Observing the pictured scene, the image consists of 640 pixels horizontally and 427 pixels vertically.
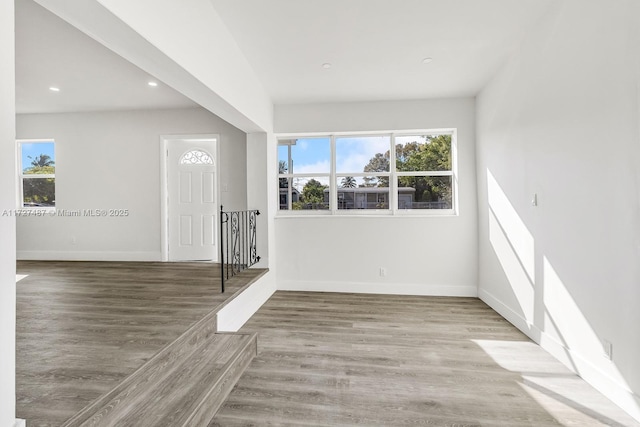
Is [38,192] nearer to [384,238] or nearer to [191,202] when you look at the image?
[191,202]

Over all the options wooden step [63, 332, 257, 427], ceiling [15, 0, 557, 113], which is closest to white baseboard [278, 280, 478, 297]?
wooden step [63, 332, 257, 427]

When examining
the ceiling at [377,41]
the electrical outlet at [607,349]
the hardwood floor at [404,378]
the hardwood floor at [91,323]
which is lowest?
the hardwood floor at [404,378]

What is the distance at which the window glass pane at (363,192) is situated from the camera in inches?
183

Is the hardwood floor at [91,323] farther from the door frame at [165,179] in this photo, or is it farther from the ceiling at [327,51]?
the ceiling at [327,51]

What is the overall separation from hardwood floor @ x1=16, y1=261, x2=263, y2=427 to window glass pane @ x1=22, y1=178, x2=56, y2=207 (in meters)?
1.36

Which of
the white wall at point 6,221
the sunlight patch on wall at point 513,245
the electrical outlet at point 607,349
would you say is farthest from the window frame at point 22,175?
the electrical outlet at point 607,349

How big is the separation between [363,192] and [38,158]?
5.46m

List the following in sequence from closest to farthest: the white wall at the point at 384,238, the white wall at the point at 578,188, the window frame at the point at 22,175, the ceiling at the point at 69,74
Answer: the white wall at the point at 578,188
the ceiling at the point at 69,74
the white wall at the point at 384,238
the window frame at the point at 22,175

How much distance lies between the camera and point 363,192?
469 centimetres

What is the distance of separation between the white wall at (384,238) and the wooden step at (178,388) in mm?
2197

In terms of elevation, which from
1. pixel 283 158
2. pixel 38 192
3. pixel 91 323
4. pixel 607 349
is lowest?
pixel 607 349

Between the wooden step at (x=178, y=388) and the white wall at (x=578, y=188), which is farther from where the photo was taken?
the white wall at (x=578, y=188)

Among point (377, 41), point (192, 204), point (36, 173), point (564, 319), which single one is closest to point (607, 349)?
point (564, 319)

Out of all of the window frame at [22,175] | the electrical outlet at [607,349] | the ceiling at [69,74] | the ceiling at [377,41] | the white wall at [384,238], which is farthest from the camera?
the window frame at [22,175]
